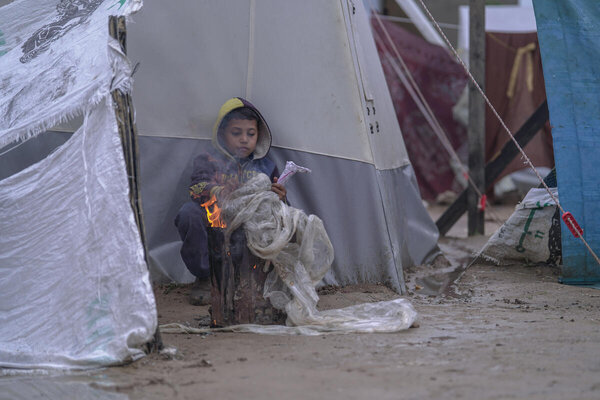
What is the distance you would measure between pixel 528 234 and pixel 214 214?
7.60 feet

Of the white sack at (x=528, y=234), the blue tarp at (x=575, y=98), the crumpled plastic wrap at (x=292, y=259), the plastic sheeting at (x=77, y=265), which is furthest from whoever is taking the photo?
the white sack at (x=528, y=234)

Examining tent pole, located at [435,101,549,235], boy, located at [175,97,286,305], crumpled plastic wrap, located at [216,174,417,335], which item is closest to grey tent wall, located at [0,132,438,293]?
boy, located at [175,97,286,305]

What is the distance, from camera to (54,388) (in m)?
2.23

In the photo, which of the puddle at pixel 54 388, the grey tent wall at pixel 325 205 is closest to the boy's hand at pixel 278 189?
the grey tent wall at pixel 325 205

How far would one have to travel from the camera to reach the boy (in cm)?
312

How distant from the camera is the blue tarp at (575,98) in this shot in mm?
3734

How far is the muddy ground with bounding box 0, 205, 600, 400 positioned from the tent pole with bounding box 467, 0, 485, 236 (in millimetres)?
2665

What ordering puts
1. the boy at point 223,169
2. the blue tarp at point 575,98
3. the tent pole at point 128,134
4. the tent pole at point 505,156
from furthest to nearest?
the tent pole at point 505,156 → the blue tarp at point 575,98 → the boy at point 223,169 → the tent pole at point 128,134

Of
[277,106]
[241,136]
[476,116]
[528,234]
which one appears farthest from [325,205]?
[476,116]

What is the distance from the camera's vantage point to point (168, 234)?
3.94 meters

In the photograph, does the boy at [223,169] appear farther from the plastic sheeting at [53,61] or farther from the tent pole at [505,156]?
the tent pole at [505,156]

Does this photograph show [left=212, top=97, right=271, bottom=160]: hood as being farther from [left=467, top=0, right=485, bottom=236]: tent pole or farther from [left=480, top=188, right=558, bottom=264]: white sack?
[left=467, top=0, right=485, bottom=236]: tent pole

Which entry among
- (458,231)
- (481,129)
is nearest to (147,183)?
(481,129)

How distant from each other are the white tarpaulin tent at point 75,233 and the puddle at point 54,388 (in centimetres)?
7
